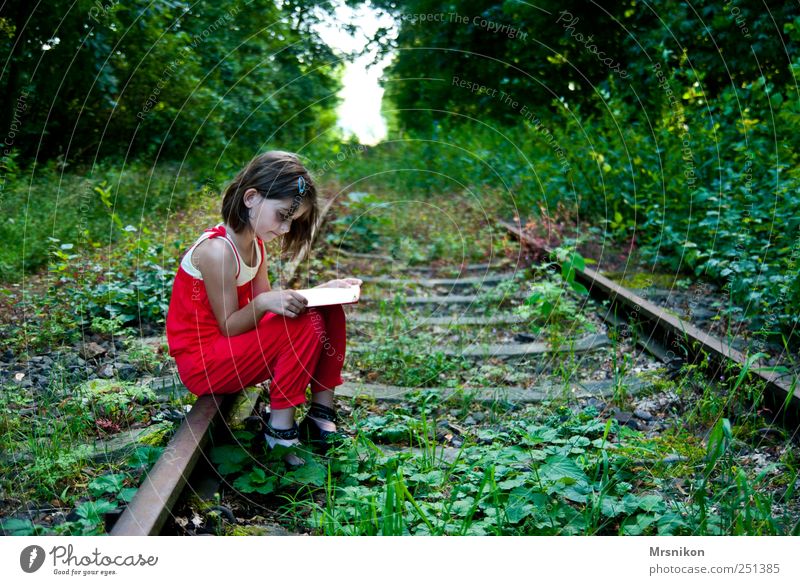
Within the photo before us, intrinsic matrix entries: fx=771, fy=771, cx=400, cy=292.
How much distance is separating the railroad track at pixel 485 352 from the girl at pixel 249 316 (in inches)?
8.1

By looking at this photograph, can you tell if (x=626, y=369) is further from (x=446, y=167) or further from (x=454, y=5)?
(x=454, y=5)

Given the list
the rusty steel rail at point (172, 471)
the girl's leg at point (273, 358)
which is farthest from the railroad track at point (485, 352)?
the girl's leg at point (273, 358)

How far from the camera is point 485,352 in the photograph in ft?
16.2

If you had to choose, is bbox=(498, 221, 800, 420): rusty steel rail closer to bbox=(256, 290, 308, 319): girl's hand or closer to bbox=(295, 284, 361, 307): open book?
bbox=(295, 284, 361, 307): open book

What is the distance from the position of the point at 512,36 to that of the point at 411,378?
1050cm

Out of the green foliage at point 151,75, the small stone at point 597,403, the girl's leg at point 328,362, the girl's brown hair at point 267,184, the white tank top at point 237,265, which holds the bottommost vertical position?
the small stone at point 597,403

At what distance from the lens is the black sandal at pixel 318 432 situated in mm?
3396

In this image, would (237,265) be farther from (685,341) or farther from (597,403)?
(685,341)

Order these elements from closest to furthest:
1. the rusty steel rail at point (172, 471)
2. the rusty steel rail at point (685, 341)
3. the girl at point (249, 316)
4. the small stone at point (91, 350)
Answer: the rusty steel rail at point (172, 471)
the girl at point (249, 316)
the rusty steel rail at point (685, 341)
the small stone at point (91, 350)

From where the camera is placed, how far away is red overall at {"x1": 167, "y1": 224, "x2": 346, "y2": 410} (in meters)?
3.21
